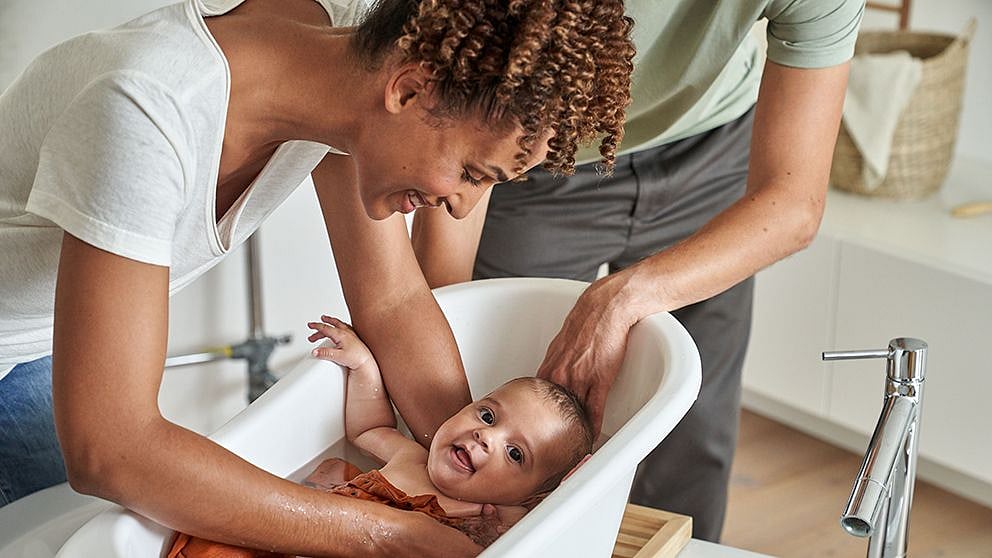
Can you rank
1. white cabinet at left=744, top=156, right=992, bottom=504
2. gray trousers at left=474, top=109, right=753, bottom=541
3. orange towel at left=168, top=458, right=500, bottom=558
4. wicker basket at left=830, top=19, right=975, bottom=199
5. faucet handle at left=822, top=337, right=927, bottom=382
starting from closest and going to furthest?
faucet handle at left=822, top=337, right=927, bottom=382 < orange towel at left=168, top=458, right=500, bottom=558 < gray trousers at left=474, top=109, right=753, bottom=541 < white cabinet at left=744, top=156, right=992, bottom=504 < wicker basket at left=830, top=19, right=975, bottom=199

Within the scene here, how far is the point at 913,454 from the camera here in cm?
126

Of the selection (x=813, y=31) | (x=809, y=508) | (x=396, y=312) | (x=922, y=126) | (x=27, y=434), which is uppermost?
(x=813, y=31)

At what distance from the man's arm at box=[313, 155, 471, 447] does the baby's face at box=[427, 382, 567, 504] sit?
6 centimetres

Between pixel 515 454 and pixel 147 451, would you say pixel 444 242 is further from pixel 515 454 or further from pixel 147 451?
pixel 147 451

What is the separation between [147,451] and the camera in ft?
3.51

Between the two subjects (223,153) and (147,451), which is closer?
(147,451)

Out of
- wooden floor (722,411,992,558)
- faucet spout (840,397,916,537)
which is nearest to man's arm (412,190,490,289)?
faucet spout (840,397,916,537)

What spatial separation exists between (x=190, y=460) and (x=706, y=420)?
3.59 ft

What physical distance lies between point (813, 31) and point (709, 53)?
17cm

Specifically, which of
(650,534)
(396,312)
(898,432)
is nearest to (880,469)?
(898,432)

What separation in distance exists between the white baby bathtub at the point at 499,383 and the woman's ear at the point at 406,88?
370 mm

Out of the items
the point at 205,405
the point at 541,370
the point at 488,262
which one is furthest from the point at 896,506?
the point at 205,405

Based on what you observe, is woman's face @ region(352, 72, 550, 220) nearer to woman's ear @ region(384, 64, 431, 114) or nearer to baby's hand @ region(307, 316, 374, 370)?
woman's ear @ region(384, 64, 431, 114)

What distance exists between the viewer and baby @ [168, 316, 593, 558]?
1.46 m
